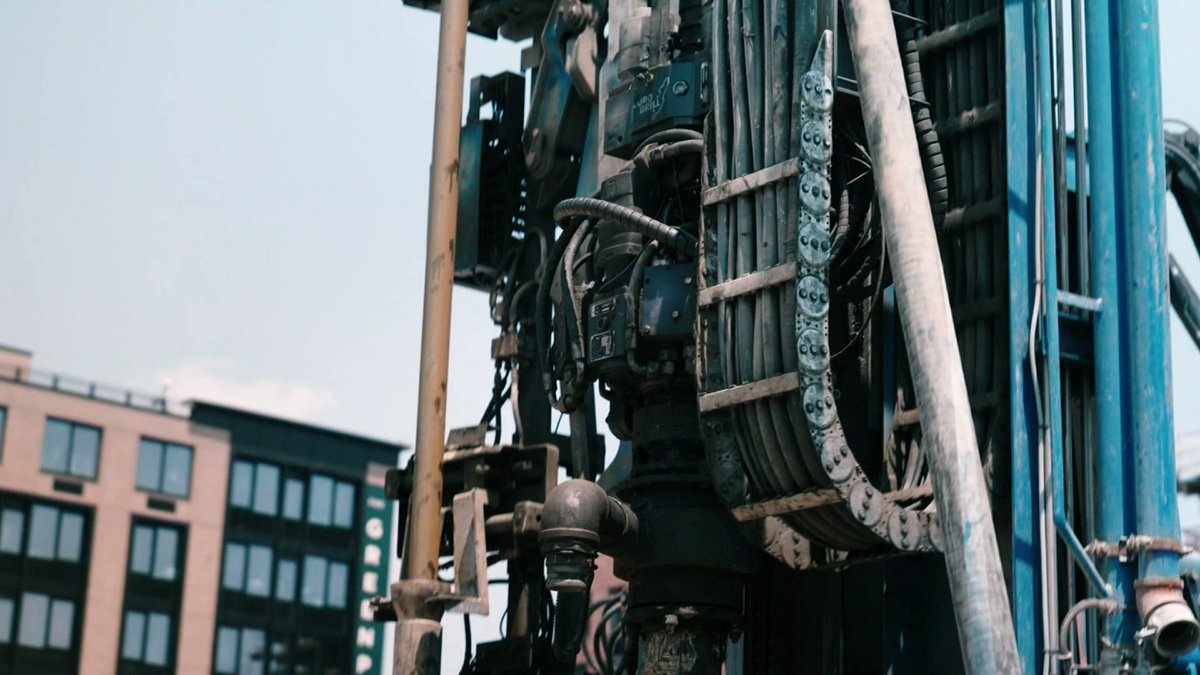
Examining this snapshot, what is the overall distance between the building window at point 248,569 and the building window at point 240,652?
4.71ft

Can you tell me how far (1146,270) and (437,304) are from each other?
592cm

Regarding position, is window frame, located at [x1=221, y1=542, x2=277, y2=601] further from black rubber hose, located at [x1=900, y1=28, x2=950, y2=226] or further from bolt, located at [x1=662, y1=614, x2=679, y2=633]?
black rubber hose, located at [x1=900, y1=28, x2=950, y2=226]

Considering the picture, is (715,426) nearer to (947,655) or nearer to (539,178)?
(947,655)

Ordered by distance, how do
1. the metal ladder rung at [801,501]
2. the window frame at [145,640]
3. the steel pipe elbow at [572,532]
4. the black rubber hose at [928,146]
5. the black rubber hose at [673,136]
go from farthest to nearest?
1. the window frame at [145,640]
2. the black rubber hose at [673,136]
3. the steel pipe elbow at [572,532]
4. the black rubber hose at [928,146]
5. the metal ladder rung at [801,501]

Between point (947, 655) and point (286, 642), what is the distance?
197 feet

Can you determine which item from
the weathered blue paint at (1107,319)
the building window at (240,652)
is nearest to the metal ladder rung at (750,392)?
the weathered blue paint at (1107,319)

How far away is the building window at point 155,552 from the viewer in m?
70.1

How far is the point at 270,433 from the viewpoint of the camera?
74.9m

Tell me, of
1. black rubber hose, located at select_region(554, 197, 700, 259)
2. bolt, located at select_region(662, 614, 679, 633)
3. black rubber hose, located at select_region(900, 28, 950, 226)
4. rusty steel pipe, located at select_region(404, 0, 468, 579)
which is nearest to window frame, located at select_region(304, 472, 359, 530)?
rusty steel pipe, located at select_region(404, 0, 468, 579)

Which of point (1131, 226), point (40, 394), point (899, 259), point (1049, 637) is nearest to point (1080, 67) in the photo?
point (1131, 226)

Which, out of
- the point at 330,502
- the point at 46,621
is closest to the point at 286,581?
the point at 330,502

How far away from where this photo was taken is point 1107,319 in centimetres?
1519

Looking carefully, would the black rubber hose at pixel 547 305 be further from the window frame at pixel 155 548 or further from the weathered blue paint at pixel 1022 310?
the window frame at pixel 155 548

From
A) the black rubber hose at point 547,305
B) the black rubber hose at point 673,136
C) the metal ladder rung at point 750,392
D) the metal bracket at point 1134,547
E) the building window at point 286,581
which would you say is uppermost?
Answer: the building window at point 286,581
